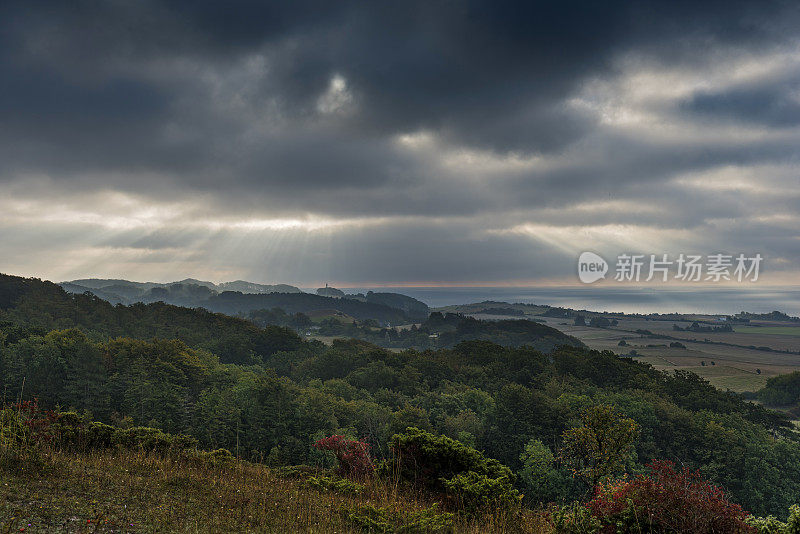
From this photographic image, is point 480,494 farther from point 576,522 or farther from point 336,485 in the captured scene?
point 336,485

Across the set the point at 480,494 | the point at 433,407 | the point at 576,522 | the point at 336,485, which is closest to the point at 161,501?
the point at 336,485

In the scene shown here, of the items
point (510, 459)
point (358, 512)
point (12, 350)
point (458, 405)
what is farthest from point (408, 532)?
point (12, 350)

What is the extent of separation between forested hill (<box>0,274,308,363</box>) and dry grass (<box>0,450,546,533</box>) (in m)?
101

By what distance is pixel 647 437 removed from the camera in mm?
51344

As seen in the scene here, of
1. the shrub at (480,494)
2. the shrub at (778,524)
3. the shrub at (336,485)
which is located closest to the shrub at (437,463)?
the shrub at (480,494)

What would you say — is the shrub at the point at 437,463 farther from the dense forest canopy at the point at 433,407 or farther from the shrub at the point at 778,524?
the dense forest canopy at the point at 433,407

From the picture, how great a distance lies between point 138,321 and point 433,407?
10180 centimetres

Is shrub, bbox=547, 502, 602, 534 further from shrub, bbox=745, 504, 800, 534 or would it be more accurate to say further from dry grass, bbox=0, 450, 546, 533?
shrub, bbox=745, 504, 800, 534

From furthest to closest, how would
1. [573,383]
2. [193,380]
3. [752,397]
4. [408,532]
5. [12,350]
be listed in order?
1. [752,397]
2. [573,383]
3. [193,380]
4. [12,350]
5. [408,532]

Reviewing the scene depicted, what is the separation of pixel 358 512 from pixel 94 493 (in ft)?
22.8

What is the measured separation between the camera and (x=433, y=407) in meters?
60.7

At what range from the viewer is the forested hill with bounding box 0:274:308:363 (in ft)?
330

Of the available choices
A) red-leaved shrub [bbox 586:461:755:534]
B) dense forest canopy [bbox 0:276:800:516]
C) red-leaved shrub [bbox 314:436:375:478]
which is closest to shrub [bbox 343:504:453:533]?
red-leaved shrub [bbox 586:461:755:534]

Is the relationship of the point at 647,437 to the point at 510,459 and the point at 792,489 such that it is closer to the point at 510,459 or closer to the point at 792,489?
the point at 792,489
